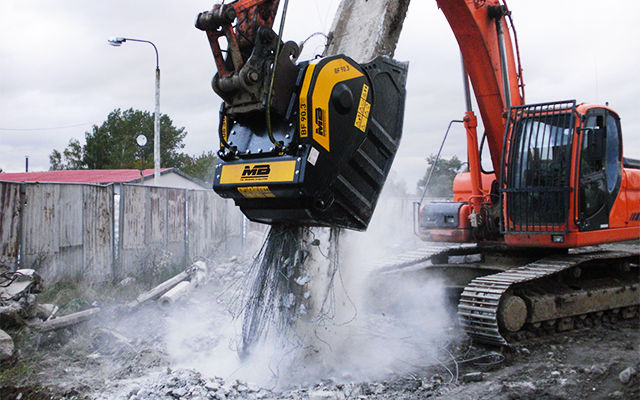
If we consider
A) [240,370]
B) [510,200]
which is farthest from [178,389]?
[510,200]

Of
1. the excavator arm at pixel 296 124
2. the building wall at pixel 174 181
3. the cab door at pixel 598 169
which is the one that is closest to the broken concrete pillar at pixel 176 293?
the excavator arm at pixel 296 124

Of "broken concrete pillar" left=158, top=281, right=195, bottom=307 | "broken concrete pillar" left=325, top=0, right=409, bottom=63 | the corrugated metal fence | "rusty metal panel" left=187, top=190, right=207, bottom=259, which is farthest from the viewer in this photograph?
"rusty metal panel" left=187, top=190, right=207, bottom=259

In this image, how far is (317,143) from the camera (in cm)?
337

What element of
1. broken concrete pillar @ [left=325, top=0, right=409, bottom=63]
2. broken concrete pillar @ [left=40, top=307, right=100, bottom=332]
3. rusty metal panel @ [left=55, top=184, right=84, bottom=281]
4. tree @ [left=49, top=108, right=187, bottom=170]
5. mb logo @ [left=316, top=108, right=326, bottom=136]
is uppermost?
tree @ [left=49, top=108, right=187, bottom=170]

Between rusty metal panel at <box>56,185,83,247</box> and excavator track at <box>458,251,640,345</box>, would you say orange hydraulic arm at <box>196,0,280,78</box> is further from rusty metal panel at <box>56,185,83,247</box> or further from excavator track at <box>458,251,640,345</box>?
rusty metal panel at <box>56,185,83,247</box>

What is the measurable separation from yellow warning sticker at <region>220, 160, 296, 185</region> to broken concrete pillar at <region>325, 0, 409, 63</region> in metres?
1.20

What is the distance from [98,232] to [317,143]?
6165 mm

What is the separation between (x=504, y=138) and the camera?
5.73 meters

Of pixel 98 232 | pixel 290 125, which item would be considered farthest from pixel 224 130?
pixel 98 232

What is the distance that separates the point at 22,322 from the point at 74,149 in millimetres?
38064

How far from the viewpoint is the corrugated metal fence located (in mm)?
7266

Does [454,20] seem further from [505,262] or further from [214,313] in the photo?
[214,313]

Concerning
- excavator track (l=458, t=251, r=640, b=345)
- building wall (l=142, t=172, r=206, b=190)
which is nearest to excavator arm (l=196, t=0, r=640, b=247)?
excavator track (l=458, t=251, r=640, b=345)

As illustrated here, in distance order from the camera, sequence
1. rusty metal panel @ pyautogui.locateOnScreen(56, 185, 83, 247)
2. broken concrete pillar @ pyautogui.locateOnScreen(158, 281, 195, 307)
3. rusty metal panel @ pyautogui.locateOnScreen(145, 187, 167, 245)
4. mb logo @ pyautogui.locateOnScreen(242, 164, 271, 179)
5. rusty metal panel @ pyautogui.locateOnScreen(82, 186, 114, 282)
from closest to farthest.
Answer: mb logo @ pyautogui.locateOnScreen(242, 164, 271, 179) < broken concrete pillar @ pyautogui.locateOnScreen(158, 281, 195, 307) < rusty metal panel @ pyautogui.locateOnScreen(56, 185, 83, 247) < rusty metal panel @ pyautogui.locateOnScreen(82, 186, 114, 282) < rusty metal panel @ pyautogui.locateOnScreen(145, 187, 167, 245)
